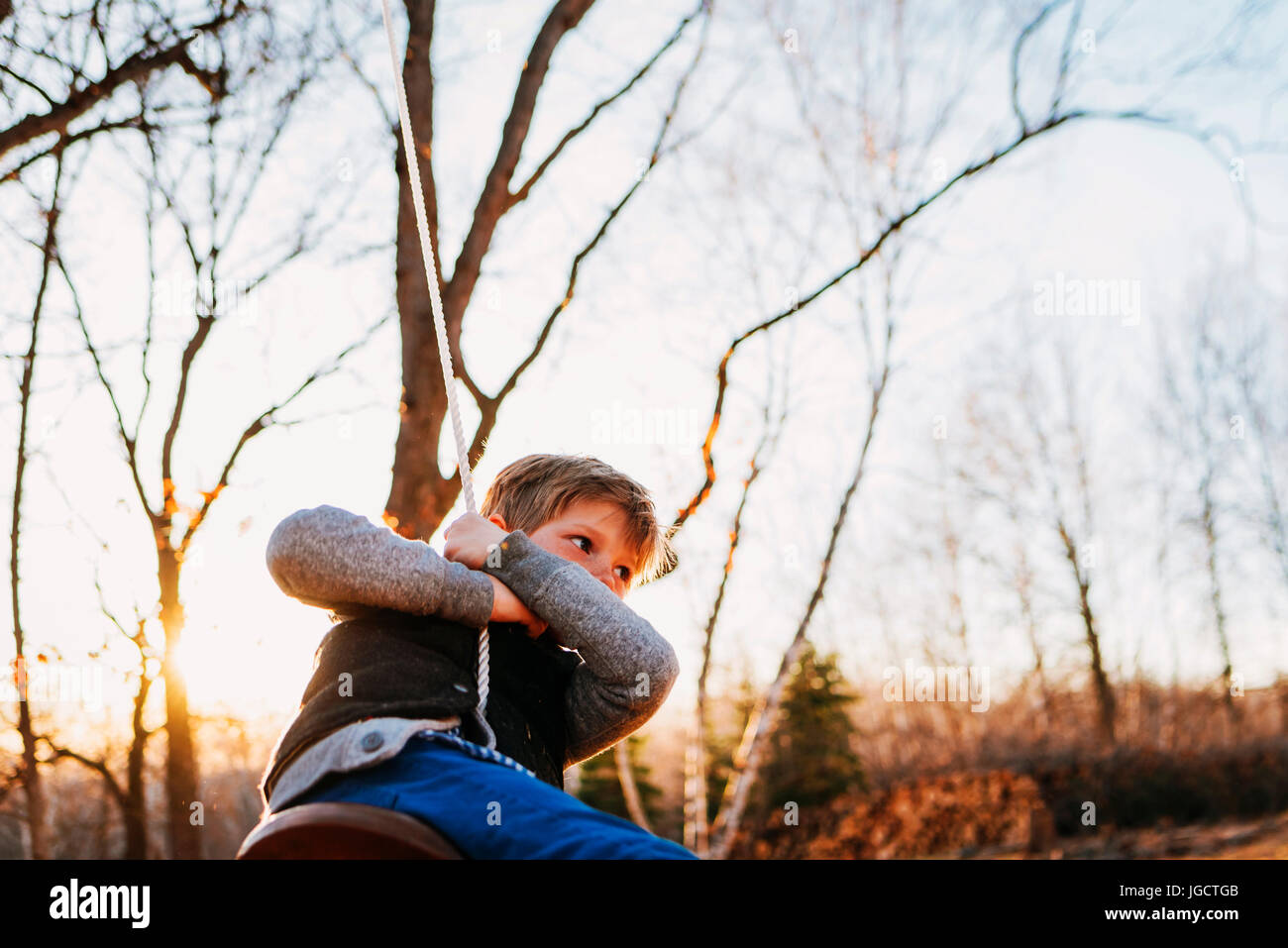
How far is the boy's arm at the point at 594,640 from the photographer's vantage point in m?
1.39

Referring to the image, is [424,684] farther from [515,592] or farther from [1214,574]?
[1214,574]

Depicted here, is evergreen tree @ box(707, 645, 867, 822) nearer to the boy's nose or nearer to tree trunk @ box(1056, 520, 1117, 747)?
tree trunk @ box(1056, 520, 1117, 747)

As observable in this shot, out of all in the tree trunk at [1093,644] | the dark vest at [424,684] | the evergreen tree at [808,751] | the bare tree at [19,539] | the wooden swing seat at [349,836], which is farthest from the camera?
the tree trunk at [1093,644]

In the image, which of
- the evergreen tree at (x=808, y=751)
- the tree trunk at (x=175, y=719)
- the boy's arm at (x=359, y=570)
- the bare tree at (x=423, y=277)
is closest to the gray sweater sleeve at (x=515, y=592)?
the boy's arm at (x=359, y=570)

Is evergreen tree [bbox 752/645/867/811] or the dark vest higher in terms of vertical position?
the dark vest

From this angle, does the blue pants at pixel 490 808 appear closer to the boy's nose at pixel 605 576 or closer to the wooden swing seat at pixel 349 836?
the wooden swing seat at pixel 349 836

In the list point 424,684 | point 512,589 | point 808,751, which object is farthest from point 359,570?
point 808,751

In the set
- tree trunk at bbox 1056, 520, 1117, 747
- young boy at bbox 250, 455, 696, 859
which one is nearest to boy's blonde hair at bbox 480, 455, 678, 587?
young boy at bbox 250, 455, 696, 859

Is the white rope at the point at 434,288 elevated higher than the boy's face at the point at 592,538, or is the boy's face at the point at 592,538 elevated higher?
the white rope at the point at 434,288

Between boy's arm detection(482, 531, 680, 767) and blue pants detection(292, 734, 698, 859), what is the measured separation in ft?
1.11

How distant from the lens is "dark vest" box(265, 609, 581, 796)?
3.77 ft

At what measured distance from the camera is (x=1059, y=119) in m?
5.14
